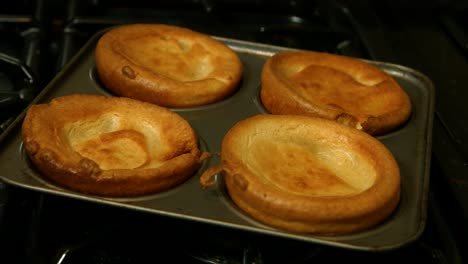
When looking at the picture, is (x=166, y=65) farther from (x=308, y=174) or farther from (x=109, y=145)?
(x=308, y=174)

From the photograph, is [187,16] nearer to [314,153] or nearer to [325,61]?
[325,61]

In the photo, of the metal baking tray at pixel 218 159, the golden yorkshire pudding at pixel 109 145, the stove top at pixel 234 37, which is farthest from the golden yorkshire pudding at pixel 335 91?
the golden yorkshire pudding at pixel 109 145

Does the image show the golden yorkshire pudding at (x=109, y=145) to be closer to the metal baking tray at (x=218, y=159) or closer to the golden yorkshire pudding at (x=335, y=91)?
the metal baking tray at (x=218, y=159)

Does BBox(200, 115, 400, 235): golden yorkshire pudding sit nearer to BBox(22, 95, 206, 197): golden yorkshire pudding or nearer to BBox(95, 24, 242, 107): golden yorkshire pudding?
BBox(22, 95, 206, 197): golden yorkshire pudding

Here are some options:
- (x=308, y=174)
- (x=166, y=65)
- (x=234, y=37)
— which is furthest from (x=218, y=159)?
(x=234, y=37)

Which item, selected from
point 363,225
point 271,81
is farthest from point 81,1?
point 363,225

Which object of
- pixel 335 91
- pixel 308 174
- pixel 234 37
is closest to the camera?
pixel 308 174

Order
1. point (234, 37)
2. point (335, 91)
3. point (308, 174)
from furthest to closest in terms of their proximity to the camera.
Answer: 1. point (234, 37)
2. point (335, 91)
3. point (308, 174)
